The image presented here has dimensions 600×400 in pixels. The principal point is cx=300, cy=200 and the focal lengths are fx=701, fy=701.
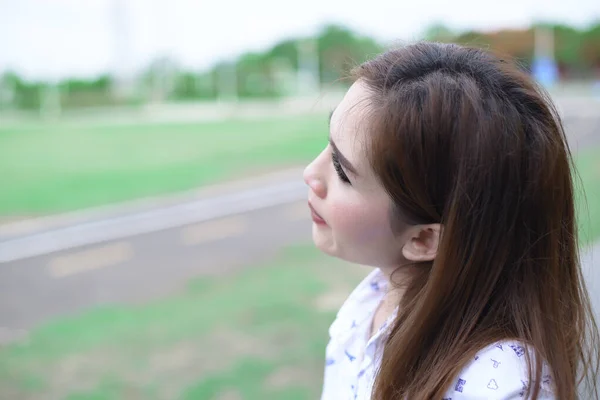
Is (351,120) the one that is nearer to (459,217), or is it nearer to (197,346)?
(459,217)

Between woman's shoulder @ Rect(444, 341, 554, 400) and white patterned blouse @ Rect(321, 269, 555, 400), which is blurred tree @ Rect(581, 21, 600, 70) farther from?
woman's shoulder @ Rect(444, 341, 554, 400)

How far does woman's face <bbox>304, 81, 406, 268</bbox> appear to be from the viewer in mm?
1248

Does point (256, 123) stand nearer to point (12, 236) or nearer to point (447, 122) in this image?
point (12, 236)

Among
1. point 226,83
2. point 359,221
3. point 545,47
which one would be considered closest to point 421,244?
point 359,221

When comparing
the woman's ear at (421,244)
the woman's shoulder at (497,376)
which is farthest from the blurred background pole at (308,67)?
the woman's shoulder at (497,376)

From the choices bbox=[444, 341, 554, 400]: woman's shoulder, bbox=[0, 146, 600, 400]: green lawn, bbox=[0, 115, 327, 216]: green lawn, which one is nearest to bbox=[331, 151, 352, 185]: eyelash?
bbox=[444, 341, 554, 400]: woman's shoulder

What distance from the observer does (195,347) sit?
423cm

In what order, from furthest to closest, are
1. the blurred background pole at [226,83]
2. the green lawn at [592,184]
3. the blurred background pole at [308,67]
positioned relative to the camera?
the blurred background pole at [308,67] < the blurred background pole at [226,83] < the green lawn at [592,184]

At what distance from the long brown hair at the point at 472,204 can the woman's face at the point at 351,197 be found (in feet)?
0.10

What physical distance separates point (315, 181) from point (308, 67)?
50409 mm

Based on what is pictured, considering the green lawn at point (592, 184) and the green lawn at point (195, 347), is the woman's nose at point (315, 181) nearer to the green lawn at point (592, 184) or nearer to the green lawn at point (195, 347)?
the green lawn at point (195, 347)

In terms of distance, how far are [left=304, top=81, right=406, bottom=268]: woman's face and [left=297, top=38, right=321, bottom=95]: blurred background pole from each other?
46352 mm

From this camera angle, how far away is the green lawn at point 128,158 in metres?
10.8

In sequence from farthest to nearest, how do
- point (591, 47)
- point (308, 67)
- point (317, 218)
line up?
1. point (591, 47)
2. point (308, 67)
3. point (317, 218)
